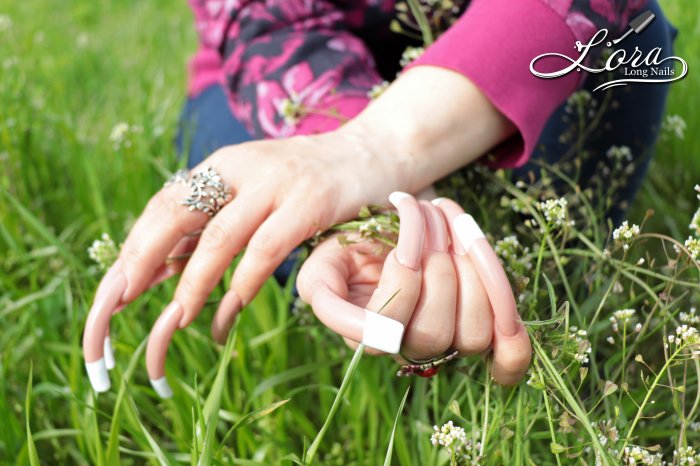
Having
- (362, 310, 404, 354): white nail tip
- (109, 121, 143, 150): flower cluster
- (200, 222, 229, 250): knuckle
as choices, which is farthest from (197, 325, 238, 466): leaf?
(109, 121, 143, 150): flower cluster

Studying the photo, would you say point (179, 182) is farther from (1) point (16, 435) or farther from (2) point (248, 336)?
(1) point (16, 435)

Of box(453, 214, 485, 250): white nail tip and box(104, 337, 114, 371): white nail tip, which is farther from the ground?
box(453, 214, 485, 250): white nail tip

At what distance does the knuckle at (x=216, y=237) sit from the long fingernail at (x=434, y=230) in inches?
9.9

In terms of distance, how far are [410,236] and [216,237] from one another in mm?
268

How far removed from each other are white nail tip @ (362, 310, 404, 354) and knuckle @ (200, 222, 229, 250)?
0.27 metres

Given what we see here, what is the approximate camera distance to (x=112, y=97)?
7.52 feet

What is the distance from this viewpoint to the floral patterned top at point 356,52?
1031 millimetres

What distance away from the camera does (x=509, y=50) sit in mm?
1037

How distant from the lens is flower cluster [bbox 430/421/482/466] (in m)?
0.78

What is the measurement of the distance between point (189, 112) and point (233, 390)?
0.86m

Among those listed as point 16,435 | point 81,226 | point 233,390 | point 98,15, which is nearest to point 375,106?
point 233,390

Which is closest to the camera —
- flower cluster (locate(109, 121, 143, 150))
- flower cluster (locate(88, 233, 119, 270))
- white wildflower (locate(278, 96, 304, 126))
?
flower cluster (locate(88, 233, 119, 270))

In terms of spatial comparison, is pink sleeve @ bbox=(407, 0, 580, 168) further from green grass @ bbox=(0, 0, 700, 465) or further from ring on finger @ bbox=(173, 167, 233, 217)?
ring on finger @ bbox=(173, 167, 233, 217)

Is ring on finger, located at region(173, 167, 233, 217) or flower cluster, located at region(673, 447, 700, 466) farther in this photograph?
ring on finger, located at region(173, 167, 233, 217)
